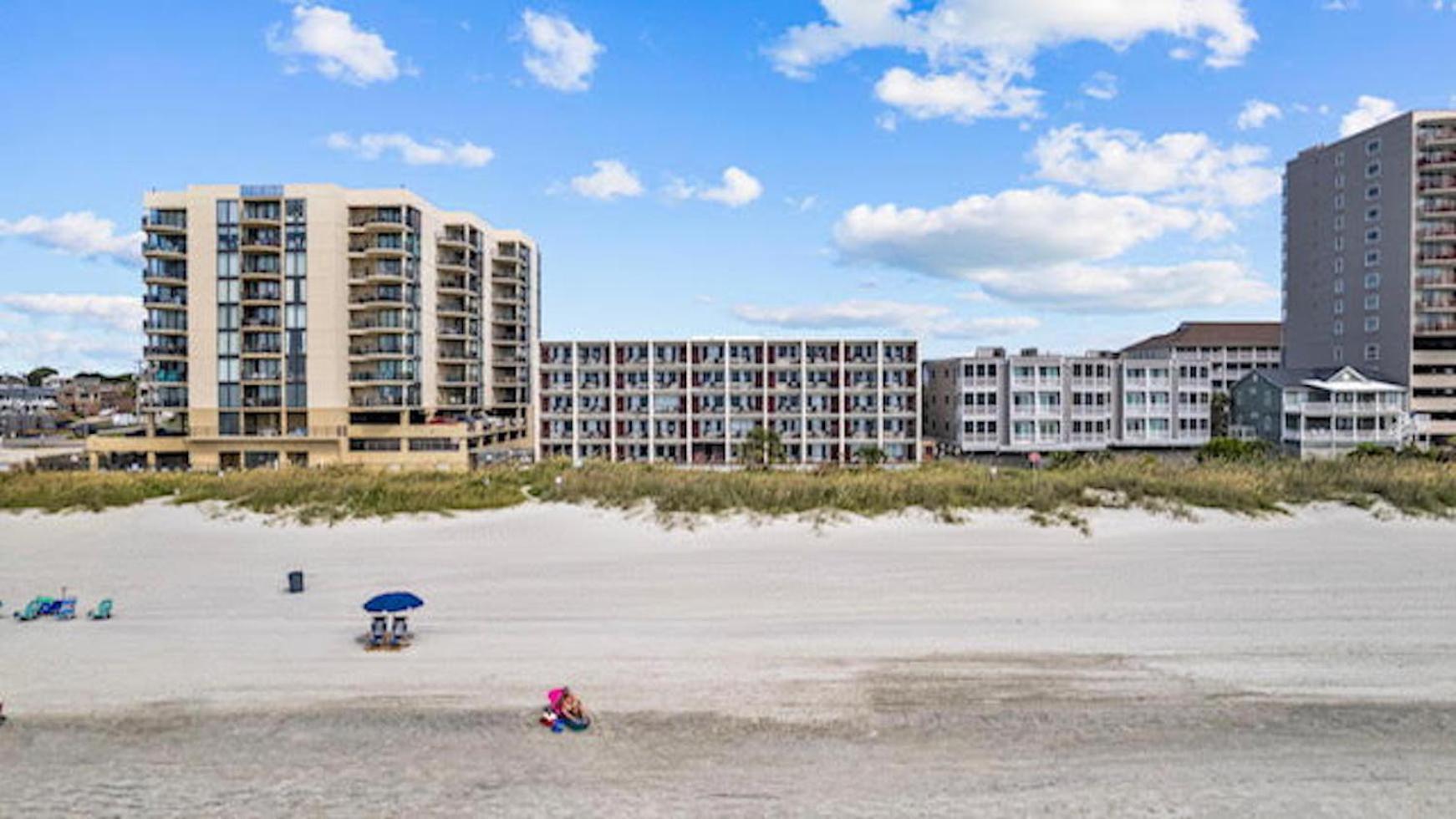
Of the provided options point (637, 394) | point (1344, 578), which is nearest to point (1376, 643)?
point (1344, 578)

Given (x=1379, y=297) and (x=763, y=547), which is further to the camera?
(x=1379, y=297)

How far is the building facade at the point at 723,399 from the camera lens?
6856cm

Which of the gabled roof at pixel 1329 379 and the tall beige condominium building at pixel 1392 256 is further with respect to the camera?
the tall beige condominium building at pixel 1392 256

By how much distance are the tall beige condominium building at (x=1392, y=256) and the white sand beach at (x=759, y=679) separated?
196ft

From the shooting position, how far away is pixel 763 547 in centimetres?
2297

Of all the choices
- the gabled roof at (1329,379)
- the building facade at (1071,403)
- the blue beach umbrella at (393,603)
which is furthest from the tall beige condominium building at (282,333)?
the gabled roof at (1329,379)

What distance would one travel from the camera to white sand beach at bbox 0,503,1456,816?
34.8 ft

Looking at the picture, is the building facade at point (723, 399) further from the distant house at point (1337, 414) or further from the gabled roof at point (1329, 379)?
the gabled roof at point (1329, 379)

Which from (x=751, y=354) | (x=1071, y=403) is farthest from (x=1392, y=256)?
(x=751, y=354)

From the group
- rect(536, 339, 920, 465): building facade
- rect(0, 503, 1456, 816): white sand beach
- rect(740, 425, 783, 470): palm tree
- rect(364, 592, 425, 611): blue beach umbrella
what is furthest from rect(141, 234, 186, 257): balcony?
rect(364, 592, 425, 611): blue beach umbrella

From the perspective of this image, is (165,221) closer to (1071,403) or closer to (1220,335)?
(1071,403)

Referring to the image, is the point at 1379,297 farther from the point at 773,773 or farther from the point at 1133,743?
the point at 773,773

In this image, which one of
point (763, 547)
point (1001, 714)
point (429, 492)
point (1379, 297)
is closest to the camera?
point (1001, 714)

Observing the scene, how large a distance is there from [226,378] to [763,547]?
188 ft
